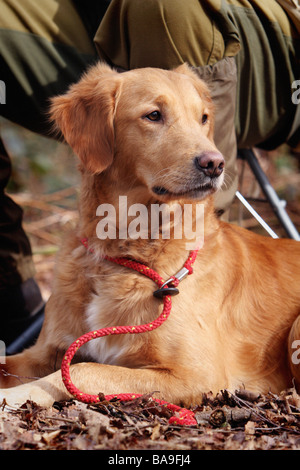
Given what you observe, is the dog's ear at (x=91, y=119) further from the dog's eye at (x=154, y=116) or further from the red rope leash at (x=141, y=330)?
the red rope leash at (x=141, y=330)

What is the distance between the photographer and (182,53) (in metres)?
2.67

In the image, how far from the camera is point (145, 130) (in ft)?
7.77

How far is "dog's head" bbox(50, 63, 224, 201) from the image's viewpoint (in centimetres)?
223

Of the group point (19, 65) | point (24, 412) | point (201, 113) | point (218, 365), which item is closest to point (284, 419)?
point (218, 365)

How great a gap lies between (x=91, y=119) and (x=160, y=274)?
2.71 ft

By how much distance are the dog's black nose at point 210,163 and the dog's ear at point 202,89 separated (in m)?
0.52

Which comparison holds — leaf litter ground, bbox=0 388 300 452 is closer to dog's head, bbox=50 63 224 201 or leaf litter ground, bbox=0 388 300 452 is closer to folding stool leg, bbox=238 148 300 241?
dog's head, bbox=50 63 224 201

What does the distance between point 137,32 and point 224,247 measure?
1186 millimetres

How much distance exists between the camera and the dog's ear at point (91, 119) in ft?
7.77

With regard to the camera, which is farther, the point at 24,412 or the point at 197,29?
the point at 197,29

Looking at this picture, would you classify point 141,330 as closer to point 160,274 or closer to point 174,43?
point 160,274

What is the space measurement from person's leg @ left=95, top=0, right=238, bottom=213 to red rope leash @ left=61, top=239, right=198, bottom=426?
0.81 meters
